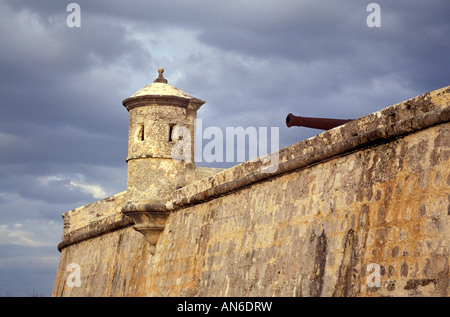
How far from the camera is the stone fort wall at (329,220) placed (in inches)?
235

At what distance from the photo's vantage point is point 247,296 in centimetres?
841

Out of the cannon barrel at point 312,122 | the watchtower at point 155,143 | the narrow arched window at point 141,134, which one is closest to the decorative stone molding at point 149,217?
the watchtower at point 155,143

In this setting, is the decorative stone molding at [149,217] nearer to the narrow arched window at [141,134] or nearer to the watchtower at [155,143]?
the watchtower at [155,143]

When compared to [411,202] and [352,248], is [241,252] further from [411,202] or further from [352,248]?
[411,202]

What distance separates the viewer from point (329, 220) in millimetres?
7254

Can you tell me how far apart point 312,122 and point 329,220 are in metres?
2.49

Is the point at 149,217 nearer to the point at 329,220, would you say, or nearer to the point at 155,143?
the point at 155,143

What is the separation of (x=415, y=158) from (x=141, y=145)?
18.0 feet

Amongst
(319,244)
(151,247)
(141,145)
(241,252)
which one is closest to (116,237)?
(151,247)

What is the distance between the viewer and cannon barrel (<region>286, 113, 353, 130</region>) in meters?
9.45

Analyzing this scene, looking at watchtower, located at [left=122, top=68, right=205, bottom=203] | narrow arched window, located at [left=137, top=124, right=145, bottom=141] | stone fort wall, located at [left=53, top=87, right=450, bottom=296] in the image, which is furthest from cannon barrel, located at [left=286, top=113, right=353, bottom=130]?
narrow arched window, located at [left=137, top=124, right=145, bottom=141]

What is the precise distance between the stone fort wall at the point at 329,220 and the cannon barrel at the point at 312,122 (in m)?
0.82

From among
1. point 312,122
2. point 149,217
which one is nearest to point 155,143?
point 149,217

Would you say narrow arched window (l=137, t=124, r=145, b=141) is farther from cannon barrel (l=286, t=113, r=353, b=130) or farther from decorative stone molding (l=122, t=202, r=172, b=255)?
cannon barrel (l=286, t=113, r=353, b=130)
